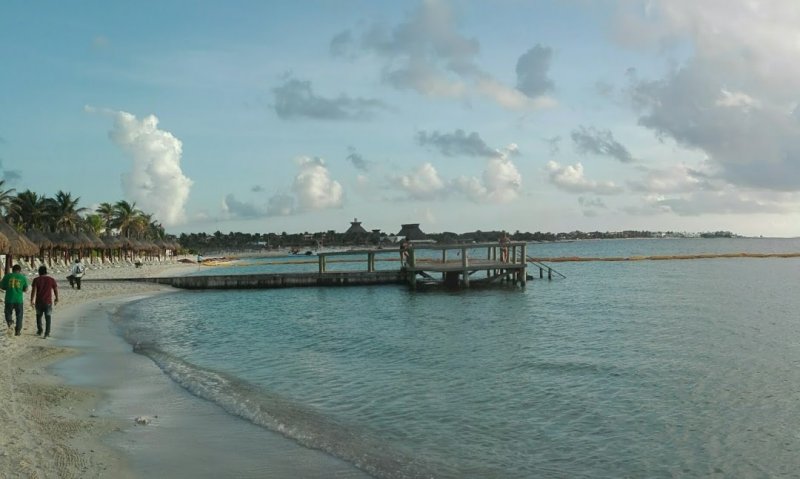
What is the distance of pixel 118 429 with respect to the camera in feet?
29.6

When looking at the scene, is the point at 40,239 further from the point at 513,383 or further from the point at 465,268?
the point at 513,383

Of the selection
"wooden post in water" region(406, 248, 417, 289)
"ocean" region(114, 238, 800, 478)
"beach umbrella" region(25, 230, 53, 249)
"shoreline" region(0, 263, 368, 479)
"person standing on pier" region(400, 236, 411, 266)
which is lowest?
"ocean" region(114, 238, 800, 478)

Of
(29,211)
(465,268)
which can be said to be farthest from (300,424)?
(29,211)

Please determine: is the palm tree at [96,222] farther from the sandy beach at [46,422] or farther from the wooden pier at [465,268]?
the sandy beach at [46,422]

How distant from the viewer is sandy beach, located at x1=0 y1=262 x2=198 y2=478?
696cm

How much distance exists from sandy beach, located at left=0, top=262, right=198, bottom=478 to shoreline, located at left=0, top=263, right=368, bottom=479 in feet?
0.04

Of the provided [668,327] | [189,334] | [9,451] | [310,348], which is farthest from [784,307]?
[9,451]

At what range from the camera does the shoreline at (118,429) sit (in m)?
7.32

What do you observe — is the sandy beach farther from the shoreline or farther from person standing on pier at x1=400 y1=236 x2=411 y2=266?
person standing on pier at x1=400 y1=236 x2=411 y2=266

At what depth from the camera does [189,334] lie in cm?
2275

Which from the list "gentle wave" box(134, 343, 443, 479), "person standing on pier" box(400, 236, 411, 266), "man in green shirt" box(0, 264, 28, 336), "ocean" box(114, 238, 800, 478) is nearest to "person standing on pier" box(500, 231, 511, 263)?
"person standing on pier" box(400, 236, 411, 266)

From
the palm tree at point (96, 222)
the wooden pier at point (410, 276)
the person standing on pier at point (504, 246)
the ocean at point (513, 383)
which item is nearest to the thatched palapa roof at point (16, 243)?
Answer: the wooden pier at point (410, 276)

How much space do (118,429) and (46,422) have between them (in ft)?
3.06

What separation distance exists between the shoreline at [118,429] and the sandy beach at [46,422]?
0.4 inches
